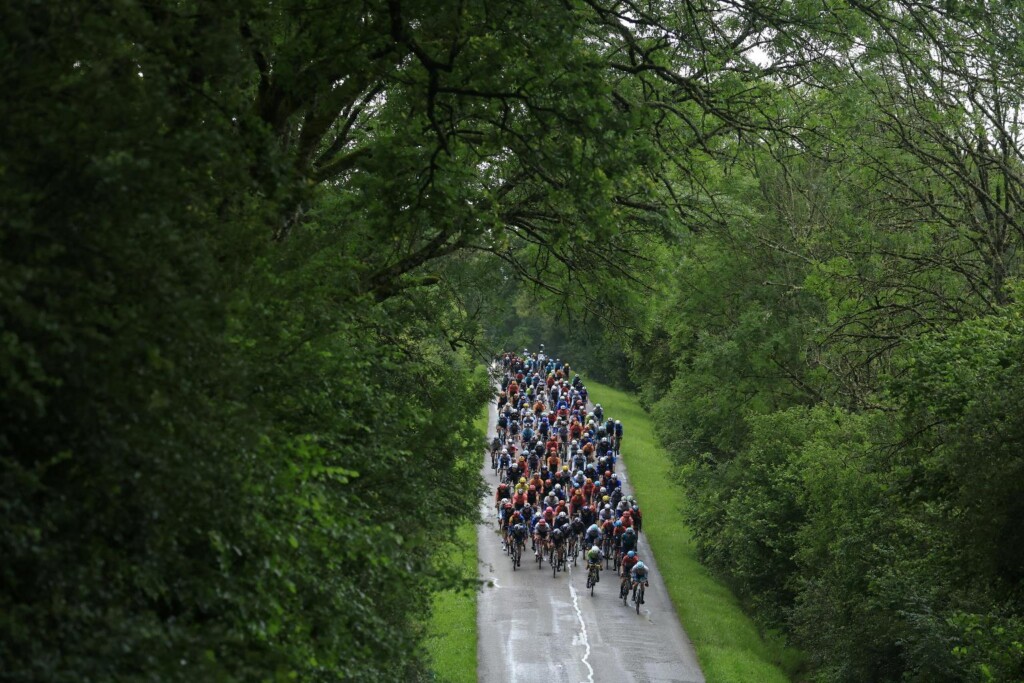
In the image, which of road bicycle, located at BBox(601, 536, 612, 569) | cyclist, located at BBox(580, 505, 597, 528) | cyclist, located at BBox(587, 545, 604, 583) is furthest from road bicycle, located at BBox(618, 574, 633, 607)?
cyclist, located at BBox(580, 505, 597, 528)

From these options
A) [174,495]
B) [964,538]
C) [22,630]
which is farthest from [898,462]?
[22,630]

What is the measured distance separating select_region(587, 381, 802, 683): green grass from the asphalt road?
314mm

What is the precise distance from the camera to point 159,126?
6.85 m

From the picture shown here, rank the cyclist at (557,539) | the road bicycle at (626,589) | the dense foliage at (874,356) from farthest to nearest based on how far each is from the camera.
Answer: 1. the cyclist at (557,539)
2. the road bicycle at (626,589)
3. the dense foliage at (874,356)

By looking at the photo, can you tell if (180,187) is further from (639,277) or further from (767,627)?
(767,627)

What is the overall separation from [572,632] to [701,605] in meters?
4.50

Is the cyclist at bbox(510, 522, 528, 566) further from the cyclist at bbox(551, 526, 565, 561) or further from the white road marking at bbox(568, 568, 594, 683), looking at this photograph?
the white road marking at bbox(568, 568, 594, 683)

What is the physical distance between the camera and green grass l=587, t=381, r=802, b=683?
24625 mm

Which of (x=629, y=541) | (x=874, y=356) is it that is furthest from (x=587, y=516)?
(x=874, y=356)

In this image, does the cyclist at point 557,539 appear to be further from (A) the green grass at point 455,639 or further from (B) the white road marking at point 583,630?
(A) the green grass at point 455,639

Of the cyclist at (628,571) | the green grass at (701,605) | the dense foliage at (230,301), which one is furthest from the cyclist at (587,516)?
the dense foliage at (230,301)

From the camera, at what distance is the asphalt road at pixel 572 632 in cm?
2319

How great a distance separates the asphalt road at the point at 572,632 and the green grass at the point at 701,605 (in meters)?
0.31

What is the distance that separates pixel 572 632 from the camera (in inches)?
1021
